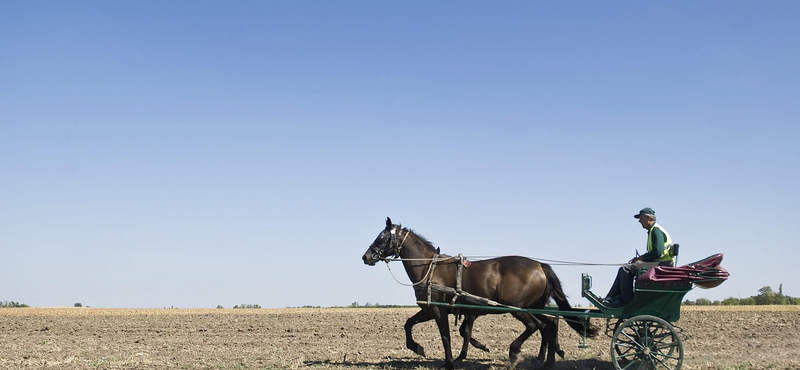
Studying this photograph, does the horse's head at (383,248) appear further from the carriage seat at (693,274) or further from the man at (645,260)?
the carriage seat at (693,274)

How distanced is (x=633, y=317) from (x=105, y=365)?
9215mm

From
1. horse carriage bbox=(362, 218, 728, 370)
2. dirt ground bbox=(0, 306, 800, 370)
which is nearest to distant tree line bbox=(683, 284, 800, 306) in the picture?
dirt ground bbox=(0, 306, 800, 370)

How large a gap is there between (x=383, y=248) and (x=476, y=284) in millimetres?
1785

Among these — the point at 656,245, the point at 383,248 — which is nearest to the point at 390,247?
the point at 383,248

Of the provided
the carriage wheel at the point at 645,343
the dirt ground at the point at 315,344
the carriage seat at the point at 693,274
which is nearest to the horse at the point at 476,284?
the dirt ground at the point at 315,344

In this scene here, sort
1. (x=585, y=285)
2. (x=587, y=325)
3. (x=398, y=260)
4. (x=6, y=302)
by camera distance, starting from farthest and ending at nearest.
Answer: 1. (x=6, y=302)
2. (x=398, y=260)
3. (x=587, y=325)
4. (x=585, y=285)

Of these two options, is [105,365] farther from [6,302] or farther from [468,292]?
[6,302]

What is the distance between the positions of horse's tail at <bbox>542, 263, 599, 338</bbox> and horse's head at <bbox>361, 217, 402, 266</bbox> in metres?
2.64

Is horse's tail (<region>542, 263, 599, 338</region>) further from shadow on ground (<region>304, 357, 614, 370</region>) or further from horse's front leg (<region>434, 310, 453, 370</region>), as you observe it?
horse's front leg (<region>434, 310, 453, 370</region>)

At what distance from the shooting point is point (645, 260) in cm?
977

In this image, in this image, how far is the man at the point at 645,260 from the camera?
9664mm

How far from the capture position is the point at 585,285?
10.3 metres

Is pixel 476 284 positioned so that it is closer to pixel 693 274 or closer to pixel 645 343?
pixel 645 343

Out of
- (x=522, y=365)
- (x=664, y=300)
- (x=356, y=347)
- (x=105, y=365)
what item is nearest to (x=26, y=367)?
(x=105, y=365)
